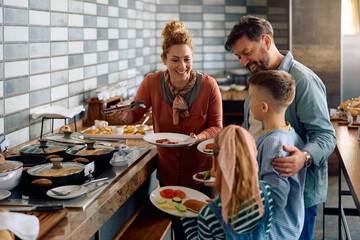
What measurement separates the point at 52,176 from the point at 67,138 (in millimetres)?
970

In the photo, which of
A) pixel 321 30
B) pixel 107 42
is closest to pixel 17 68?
pixel 107 42

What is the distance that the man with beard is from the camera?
2.15 m

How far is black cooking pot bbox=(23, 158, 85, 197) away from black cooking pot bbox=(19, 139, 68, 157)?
29cm

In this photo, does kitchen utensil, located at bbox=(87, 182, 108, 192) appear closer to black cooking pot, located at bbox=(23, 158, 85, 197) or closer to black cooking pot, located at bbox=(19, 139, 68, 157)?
black cooking pot, located at bbox=(23, 158, 85, 197)

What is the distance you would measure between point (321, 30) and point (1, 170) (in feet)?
17.5

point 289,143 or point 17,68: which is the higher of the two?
point 17,68

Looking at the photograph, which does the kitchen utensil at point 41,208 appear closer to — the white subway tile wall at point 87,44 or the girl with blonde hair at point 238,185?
the girl with blonde hair at point 238,185

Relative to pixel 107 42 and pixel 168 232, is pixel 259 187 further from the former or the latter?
pixel 107 42

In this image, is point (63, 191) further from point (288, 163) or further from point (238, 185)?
point (288, 163)

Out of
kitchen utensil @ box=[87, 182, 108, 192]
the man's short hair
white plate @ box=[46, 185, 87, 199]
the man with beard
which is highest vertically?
the man's short hair

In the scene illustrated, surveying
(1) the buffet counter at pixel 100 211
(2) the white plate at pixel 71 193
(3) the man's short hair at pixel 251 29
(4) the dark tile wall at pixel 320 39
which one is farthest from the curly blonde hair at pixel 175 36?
(4) the dark tile wall at pixel 320 39

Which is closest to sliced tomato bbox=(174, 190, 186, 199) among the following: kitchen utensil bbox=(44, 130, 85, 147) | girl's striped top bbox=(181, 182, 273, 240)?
girl's striped top bbox=(181, 182, 273, 240)

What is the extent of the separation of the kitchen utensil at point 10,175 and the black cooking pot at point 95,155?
0.39m

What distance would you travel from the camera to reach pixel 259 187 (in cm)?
182
